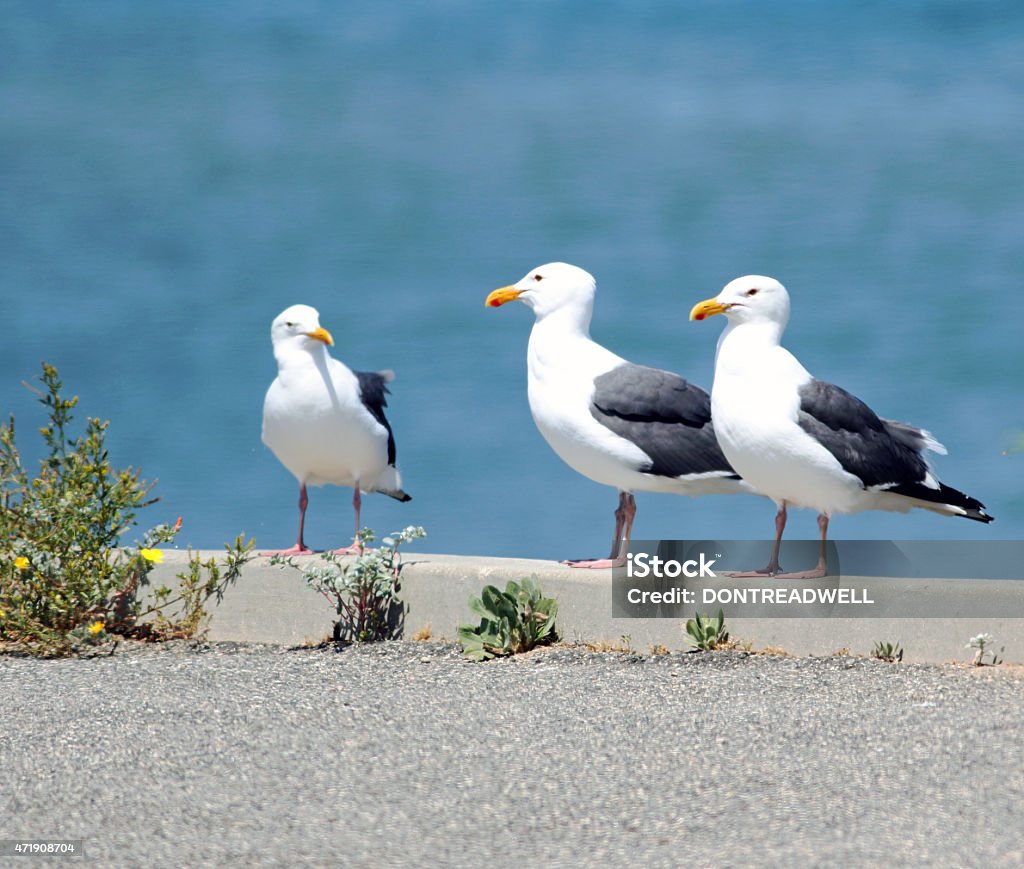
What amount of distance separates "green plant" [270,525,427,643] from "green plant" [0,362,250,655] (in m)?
0.69

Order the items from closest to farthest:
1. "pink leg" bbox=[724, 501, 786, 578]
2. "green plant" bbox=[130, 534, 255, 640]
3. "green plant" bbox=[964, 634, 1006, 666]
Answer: "green plant" bbox=[964, 634, 1006, 666] → "pink leg" bbox=[724, 501, 786, 578] → "green plant" bbox=[130, 534, 255, 640]

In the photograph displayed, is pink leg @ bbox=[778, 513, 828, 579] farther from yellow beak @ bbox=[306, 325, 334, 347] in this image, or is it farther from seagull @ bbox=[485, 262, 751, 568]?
yellow beak @ bbox=[306, 325, 334, 347]

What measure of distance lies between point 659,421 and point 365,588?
5.62ft

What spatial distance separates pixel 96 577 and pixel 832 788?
4547mm

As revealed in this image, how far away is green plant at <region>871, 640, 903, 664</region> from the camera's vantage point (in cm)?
638

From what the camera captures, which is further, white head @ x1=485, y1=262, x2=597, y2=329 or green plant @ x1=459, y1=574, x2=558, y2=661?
white head @ x1=485, y1=262, x2=597, y2=329

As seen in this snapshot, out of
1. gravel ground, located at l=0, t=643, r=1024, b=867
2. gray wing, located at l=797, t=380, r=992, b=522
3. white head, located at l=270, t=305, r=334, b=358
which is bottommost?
gravel ground, located at l=0, t=643, r=1024, b=867

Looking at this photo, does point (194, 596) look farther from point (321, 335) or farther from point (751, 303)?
point (751, 303)

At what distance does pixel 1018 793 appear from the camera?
4.09 m

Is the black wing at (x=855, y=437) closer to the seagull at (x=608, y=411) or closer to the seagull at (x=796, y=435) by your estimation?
the seagull at (x=796, y=435)

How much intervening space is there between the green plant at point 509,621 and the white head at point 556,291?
1394 mm

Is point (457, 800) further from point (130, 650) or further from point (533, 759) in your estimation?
point (130, 650)

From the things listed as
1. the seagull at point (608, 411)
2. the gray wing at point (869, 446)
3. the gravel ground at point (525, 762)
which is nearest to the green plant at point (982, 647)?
the gravel ground at point (525, 762)

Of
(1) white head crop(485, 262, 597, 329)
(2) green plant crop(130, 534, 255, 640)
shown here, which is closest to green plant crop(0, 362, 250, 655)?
(2) green plant crop(130, 534, 255, 640)
